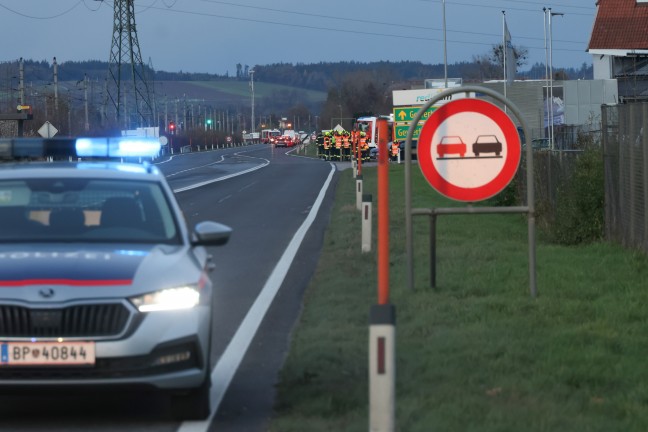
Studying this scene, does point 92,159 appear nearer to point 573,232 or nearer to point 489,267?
point 489,267

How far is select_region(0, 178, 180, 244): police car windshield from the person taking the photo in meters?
7.91

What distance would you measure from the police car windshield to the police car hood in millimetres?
350

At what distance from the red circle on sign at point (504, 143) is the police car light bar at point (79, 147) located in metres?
3.09

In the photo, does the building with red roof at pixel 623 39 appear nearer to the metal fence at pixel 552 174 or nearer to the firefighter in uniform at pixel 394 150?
the firefighter in uniform at pixel 394 150

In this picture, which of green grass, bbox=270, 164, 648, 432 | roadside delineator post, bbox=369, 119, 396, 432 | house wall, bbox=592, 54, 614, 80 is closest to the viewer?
roadside delineator post, bbox=369, 119, 396, 432

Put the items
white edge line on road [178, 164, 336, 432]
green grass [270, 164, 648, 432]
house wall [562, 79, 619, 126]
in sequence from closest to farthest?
1. green grass [270, 164, 648, 432]
2. white edge line on road [178, 164, 336, 432]
3. house wall [562, 79, 619, 126]

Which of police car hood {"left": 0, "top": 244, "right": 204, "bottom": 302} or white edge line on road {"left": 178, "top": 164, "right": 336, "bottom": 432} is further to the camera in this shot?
white edge line on road {"left": 178, "top": 164, "right": 336, "bottom": 432}

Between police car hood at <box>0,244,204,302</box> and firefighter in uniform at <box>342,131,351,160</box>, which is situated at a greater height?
firefighter in uniform at <box>342,131,351,160</box>

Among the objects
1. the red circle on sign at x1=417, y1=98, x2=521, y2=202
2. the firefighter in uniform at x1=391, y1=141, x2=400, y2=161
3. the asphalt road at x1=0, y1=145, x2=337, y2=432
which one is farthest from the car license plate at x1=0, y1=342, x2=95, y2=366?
the firefighter in uniform at x1=391, y1=141, x2=400, y2=161

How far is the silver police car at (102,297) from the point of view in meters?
6.70

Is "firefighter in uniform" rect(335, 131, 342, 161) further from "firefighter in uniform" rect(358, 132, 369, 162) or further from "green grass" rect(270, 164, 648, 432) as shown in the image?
"green grass" rect(270, 164, 648, 432)

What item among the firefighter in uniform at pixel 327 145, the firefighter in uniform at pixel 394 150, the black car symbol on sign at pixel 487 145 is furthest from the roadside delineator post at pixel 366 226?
the firefighter in uniform at pixel 327 145

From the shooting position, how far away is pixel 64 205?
26.9ft

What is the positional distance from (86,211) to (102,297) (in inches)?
59.4
